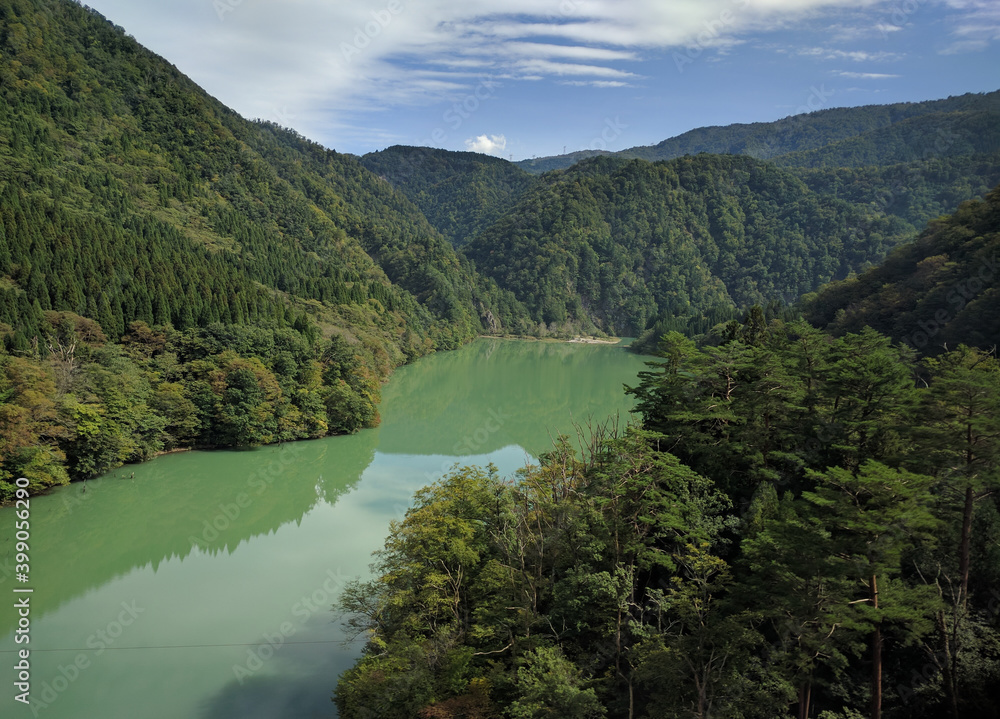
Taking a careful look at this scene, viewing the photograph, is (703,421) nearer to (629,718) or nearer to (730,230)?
(629,718)

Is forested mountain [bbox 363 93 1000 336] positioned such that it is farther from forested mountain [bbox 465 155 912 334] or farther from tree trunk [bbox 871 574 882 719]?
tree trunk [bbox 871 574 882 719]

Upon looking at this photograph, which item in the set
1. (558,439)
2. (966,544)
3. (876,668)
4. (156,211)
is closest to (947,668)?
(876,668)

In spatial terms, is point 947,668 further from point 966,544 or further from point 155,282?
point 155,282

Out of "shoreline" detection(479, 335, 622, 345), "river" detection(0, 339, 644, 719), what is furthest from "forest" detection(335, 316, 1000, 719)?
"shoreline" detection(479, 335, 622, 345)

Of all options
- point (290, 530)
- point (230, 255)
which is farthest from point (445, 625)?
point (230, 255)

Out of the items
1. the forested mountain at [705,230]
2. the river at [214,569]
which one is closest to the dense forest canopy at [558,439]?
the river at [214,569]

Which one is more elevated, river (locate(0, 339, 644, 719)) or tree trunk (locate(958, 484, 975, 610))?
tree trunk (locate(958, 484, 975, 610))

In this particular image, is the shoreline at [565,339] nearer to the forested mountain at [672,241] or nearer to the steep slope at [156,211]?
the steep slope at [156,211]
